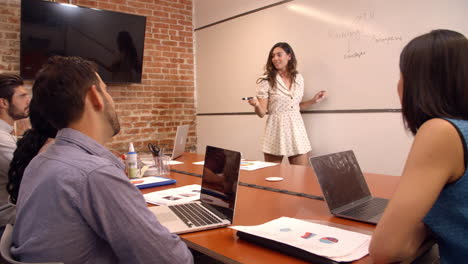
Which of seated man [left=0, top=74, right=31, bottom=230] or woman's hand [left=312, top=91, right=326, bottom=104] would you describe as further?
woman's hand [left=312, top=91, right=326, bottom=104]

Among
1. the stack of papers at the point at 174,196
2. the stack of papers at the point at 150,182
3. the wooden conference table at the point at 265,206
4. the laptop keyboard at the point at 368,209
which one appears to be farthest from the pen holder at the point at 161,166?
the laptop keyboard at the point at 368,209

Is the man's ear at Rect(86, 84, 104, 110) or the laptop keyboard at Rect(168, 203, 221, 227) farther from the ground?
the man's ear at Rect(86, 84, 104, 110)

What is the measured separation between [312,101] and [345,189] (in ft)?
7.20

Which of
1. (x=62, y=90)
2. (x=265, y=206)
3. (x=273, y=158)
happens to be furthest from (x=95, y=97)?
(x=273, y=158)

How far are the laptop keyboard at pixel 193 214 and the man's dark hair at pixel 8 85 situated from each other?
4.99ft

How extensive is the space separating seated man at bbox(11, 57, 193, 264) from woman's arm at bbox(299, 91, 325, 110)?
2.80m

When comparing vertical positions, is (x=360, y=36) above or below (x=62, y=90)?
above

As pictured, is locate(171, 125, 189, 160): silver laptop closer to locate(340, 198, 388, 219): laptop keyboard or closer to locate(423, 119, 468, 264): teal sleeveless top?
locate(340, 198, 388, 219): laptop keyboard

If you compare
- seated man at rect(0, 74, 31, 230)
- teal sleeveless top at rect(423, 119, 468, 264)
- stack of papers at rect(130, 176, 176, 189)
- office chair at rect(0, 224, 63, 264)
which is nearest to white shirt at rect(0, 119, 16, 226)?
seated man at rect(0, 74, 31, 230)

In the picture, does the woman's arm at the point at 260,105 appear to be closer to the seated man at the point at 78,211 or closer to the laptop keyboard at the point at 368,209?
the laptop keyboard at the point at 368,209

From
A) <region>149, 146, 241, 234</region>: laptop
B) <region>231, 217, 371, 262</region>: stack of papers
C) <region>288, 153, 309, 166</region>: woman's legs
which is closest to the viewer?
<region>231, 217, 371, 262</region>: stack of papers

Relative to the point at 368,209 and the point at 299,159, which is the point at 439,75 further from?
the point at 299,159

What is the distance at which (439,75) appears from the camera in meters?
0.95

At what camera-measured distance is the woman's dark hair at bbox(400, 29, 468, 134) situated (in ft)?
3.09
